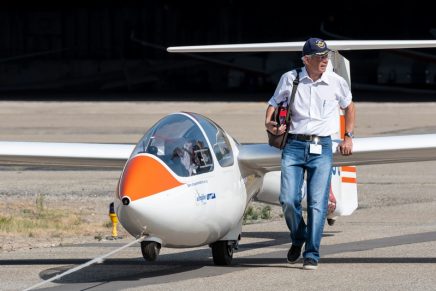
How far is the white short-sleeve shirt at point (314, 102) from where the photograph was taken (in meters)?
10.1

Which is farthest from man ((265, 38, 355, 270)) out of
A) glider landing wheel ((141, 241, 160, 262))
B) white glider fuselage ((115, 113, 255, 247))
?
glider landing wheel ((141, 241, 160, 262))

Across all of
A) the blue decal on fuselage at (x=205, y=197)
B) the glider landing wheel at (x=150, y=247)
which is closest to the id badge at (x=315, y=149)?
the blue decal on fuselage at (x=205, y=197)

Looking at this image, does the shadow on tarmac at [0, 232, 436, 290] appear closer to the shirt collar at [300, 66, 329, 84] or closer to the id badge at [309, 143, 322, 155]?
the id badge at [309, 143, 322, 155]

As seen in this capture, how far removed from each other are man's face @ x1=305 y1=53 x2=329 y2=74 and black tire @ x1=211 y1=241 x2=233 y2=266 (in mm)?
1723

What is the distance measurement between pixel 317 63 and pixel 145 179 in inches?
75.2

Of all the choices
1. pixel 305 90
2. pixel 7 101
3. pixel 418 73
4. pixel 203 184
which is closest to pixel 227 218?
pixel 203 184

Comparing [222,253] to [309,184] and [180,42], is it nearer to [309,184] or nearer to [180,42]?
[309,184]

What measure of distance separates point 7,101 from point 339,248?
134 feet

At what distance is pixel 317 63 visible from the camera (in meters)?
10.0

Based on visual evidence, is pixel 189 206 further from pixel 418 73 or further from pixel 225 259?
pixel 418 73

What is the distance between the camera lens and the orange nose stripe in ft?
29.8

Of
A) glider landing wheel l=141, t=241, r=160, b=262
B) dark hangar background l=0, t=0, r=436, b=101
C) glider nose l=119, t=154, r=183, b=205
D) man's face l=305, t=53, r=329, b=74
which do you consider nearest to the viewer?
glider nose l=119, t=154, r=183, b=205

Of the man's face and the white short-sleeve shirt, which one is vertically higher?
the man's face

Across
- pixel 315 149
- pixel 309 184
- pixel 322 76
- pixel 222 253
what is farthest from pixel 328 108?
pixel 222 253
